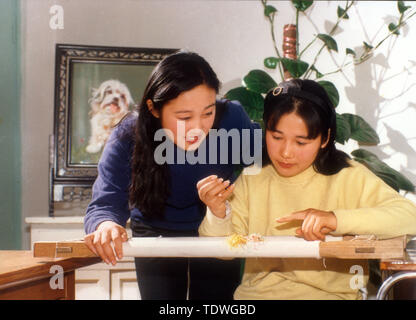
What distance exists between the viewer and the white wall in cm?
124

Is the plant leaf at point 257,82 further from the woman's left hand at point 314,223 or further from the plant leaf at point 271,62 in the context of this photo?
the woman's left hand at point 314,223

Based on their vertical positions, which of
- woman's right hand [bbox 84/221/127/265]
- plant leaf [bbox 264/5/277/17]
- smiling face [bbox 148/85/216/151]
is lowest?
woman's right hand [bbox 84/221/127/265]

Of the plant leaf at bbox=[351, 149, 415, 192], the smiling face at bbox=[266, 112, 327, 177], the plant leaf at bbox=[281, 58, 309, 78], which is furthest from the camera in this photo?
the plant leaf at bbox=[281, 58, 309, 78]

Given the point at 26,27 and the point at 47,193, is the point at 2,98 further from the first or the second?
the point at 47,193

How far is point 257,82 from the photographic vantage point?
1258mm

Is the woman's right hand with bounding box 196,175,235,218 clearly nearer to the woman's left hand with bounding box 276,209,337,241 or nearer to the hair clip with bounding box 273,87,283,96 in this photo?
the woman's left hand with bounding box 276,209,337,241

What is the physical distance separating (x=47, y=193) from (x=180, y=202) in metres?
0.56

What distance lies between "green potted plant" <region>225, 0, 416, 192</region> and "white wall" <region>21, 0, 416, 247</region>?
0.14ft

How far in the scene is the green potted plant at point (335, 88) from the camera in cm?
121

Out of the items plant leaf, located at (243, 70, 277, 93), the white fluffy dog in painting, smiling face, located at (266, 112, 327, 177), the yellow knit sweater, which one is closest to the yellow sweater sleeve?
the yellow knit sweater

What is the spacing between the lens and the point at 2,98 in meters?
1.03

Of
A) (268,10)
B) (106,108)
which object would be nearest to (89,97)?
(106,108)

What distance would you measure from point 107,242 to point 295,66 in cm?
79
